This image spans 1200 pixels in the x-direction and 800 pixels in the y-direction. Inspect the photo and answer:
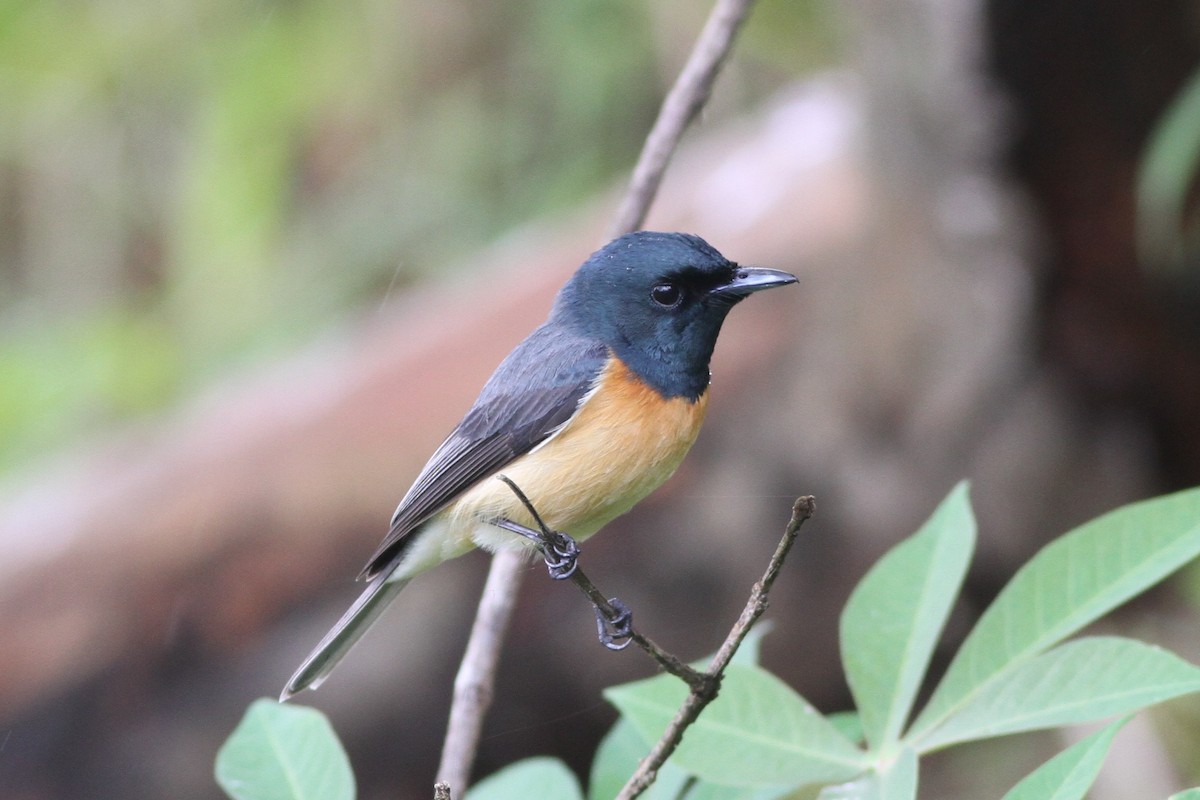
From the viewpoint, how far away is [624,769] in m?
1.86

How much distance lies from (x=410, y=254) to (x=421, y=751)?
3.26 m

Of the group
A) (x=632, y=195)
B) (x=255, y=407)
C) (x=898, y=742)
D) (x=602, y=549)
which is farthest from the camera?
(x=255, y=407)

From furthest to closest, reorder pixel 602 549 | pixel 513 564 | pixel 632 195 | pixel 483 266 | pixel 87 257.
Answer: pixel 87 257 → pixel 483 266 → pixel 602 549 → pixel 632 195 → pixel 513 564

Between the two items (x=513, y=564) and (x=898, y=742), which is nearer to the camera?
(x=898, y=742)

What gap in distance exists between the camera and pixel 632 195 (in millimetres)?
2342

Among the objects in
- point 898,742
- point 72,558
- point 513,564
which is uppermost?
point 72,558

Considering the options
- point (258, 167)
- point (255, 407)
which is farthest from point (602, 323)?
point (258, 167)

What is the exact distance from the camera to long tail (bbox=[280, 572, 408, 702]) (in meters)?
1.60

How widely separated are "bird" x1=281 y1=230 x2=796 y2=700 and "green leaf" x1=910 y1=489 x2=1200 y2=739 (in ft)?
1.57

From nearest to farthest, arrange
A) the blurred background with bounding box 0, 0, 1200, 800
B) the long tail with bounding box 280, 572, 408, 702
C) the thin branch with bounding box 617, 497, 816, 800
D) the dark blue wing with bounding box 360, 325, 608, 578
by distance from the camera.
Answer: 1. the thin branch with bounding box 617, 497, 816, 800
2. the long tail with bounding box 280, 572, 408, 702
3. the dark blue wing with bounding box 360, 325, 608, 578
4. the blurred background with bounding box 0, 0, 1200, 800

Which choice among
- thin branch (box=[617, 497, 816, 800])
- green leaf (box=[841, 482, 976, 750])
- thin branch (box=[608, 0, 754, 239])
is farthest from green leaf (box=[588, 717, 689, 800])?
thin branch (box=[608, 0, 754, 239])

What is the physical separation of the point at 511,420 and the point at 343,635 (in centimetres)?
40

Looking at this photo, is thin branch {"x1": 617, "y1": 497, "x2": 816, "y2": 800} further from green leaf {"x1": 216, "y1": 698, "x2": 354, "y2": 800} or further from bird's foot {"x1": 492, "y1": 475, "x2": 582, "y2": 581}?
green leaf {"x1": 216, "y1": 698, "x2": 354, "y2": 800}

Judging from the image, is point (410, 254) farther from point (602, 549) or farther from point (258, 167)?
point (602, 549)
